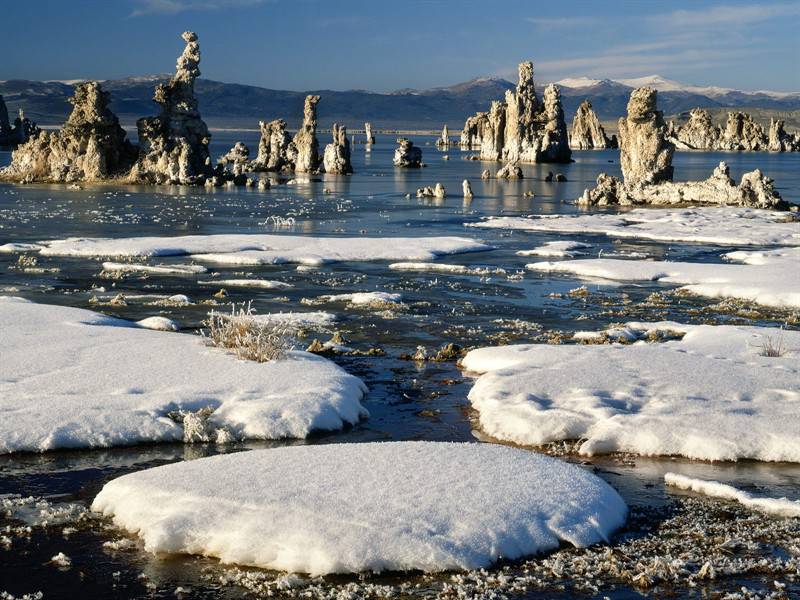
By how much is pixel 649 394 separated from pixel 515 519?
5.12m

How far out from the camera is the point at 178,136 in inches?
2753

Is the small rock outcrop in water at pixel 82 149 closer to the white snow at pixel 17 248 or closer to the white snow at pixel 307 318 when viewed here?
the white snow at pixel 17 248

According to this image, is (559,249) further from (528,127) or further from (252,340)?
(528,127)

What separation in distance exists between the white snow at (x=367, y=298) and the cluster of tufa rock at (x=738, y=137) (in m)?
174

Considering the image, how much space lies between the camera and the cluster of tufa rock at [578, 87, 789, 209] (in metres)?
51.9

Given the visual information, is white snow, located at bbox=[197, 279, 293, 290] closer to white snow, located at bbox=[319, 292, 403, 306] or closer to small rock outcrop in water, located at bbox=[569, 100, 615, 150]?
white snow, located at bbox=[319, 292, 403, 306]

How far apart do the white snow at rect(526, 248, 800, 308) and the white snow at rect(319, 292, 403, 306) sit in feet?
22.9

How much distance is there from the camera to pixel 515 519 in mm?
8453

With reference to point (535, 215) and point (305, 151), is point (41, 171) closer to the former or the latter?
point (305, 151)

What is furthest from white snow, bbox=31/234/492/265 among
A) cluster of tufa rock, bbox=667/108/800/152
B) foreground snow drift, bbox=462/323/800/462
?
cluster of tufa rock, bbox=667/108/800/152

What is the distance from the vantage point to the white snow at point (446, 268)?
2681 centimetres

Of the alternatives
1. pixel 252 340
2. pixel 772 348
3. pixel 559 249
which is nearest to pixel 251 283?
pixel 252 340

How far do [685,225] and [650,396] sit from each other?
30471 millimetres

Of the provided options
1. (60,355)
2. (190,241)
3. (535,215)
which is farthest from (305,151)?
(60,355)
